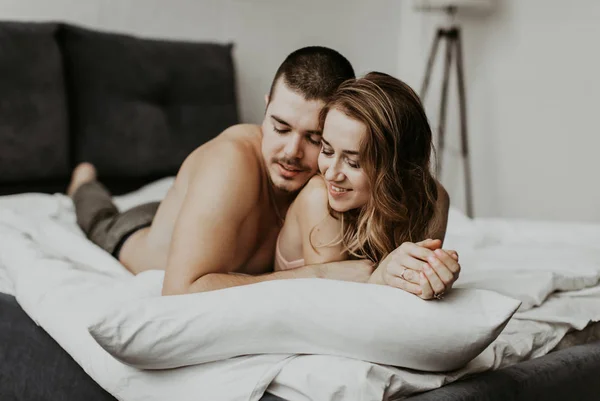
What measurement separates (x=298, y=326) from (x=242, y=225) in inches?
20.2

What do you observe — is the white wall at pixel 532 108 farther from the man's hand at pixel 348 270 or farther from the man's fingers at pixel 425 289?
the man's fingers at pixel 425 289

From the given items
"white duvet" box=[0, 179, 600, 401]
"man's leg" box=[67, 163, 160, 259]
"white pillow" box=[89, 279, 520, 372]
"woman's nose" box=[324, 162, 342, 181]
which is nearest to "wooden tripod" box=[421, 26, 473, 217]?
Result: "white duvet" box=[0, 179, 600, 401]

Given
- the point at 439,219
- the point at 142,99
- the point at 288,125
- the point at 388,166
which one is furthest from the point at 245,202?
the point at 142,99

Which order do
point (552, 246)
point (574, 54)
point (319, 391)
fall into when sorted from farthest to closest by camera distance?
point (574, 54)
point (552, 246)
point (319, 391)

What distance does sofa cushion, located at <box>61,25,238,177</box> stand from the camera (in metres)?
2.81

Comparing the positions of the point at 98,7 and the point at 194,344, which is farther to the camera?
the point at 98,7

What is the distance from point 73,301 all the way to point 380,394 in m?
0.63

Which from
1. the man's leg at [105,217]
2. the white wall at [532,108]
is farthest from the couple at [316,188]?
the white wall at [532,108]

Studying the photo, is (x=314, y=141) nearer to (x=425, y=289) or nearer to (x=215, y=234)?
(x=215, y=234)

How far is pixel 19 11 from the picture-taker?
2971 millimetres

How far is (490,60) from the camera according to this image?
389 centimetres

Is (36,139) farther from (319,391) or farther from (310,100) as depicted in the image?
(319,391)

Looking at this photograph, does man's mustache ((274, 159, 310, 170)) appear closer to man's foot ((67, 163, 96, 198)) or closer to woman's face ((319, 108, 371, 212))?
woman's face ((319, 108, 371, 212))

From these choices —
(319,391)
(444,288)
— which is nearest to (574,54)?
(444,288)
